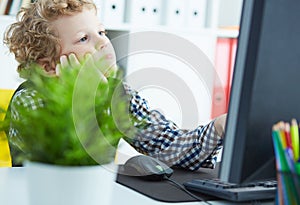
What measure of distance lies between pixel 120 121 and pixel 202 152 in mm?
560

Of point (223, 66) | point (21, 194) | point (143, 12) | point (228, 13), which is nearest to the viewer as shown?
point (21, 194)

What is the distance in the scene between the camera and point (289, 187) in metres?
0.66

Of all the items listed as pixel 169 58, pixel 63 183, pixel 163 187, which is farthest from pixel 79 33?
pixel 169 58

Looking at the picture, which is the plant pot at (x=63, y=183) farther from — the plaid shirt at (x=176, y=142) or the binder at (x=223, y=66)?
the binder at (x=223, y=66)

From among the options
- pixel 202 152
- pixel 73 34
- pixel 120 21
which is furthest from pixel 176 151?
pixel 120 21

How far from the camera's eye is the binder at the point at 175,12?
8.18 feet

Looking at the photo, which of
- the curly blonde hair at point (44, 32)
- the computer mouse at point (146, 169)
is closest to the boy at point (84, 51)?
the curly blonde hair at point (44, 32)

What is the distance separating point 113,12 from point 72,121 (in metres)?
1.76

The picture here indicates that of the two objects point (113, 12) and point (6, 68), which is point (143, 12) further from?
point (6, 68)

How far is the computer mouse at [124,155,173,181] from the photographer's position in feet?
3.33

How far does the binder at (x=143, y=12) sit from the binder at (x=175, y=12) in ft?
0.11

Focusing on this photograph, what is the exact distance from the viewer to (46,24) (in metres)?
1.29

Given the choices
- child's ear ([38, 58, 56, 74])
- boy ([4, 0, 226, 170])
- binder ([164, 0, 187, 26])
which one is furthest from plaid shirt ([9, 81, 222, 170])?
binder ([164, 0, 187, 26])

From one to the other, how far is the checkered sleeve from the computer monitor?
483 mm
